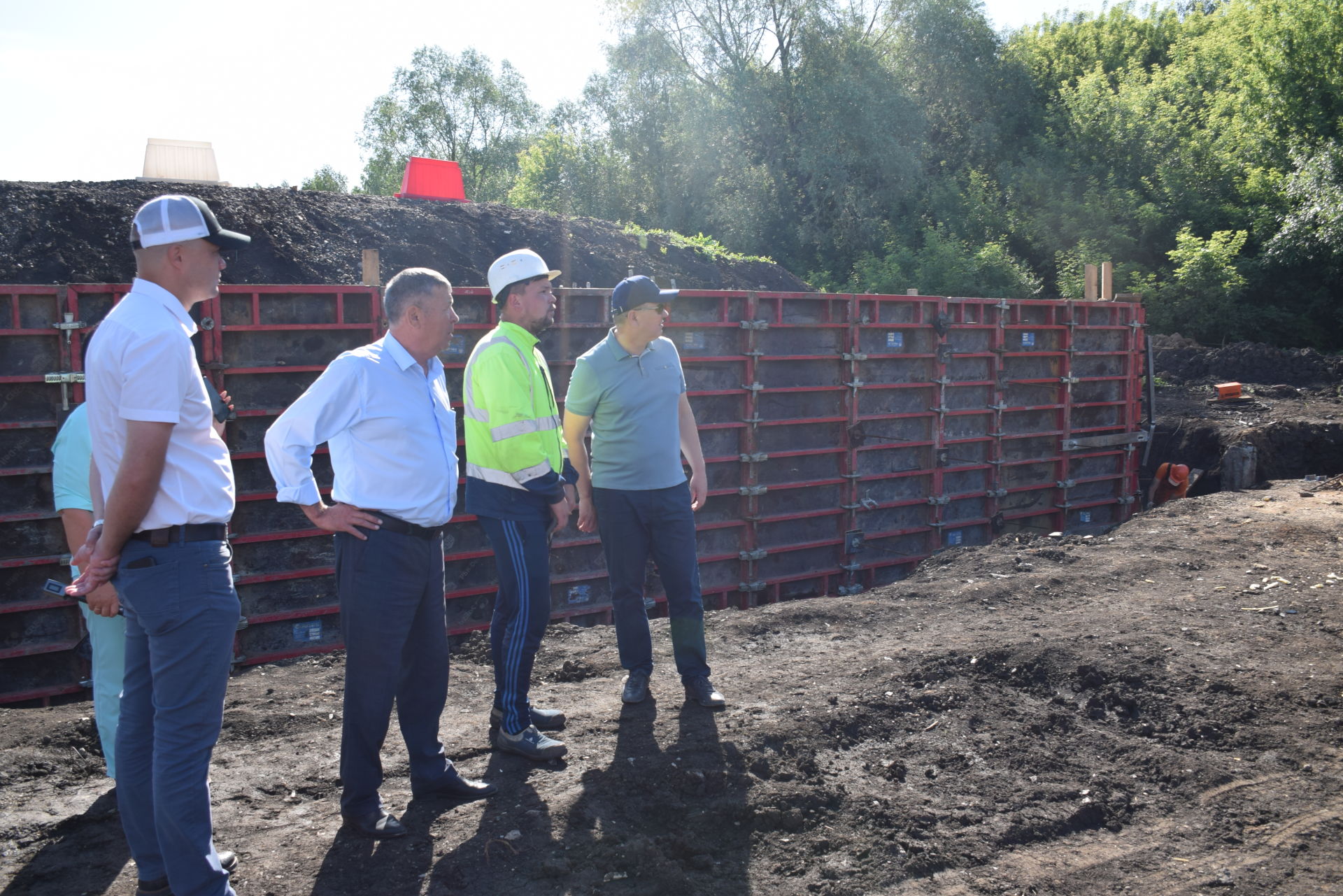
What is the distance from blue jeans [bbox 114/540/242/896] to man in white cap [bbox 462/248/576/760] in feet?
4.78

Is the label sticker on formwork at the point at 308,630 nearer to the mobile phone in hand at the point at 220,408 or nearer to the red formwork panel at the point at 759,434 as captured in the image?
the red formwork panel at the point at 759,434

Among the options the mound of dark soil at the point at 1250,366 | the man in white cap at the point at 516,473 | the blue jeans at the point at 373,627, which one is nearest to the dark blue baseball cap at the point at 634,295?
the man in white cap at the point at 516,473

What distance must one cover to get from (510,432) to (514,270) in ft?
2.59

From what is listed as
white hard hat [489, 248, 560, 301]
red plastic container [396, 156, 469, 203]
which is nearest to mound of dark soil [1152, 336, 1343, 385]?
red plastic container [396, 156, 469, 203]

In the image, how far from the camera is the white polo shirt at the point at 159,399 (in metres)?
2.69

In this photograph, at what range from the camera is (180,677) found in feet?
9.19

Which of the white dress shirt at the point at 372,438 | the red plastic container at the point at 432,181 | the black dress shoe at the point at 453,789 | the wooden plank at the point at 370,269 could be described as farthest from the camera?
the red plastic container at the point at 432,181

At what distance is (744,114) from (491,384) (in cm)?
2811

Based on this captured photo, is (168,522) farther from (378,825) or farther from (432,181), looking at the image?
(432,181)

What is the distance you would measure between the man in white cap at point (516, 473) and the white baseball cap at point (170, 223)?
60.1 inches

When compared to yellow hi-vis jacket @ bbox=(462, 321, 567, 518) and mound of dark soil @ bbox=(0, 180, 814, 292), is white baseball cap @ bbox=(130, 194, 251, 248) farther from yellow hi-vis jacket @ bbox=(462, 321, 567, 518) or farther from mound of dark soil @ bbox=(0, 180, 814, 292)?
mound of dark soil @ bbox=(0, 180, 814, 292)

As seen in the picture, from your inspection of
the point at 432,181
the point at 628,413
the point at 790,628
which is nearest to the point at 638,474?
the point at 628,413

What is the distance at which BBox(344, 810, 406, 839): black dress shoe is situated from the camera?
361 cm

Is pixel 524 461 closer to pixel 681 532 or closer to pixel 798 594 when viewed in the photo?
pixel 681 532
